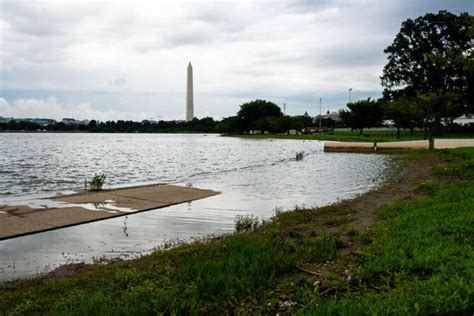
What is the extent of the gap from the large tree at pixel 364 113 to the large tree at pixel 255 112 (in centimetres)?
5941

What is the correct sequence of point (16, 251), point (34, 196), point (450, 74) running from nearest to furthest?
point (16, 251), point (34, 196), point (450, 74)

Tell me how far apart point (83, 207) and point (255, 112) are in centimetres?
13495

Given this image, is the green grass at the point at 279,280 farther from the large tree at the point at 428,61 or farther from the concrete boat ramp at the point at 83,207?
the large tree at the point at 428,61

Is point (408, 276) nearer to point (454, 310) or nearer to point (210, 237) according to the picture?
point (454, 310)

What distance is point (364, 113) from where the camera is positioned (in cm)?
8325

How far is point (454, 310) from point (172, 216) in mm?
8449

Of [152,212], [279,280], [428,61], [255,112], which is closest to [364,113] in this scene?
[428,61]

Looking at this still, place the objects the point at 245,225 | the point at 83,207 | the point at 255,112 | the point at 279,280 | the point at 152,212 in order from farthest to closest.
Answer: the point at 255,112, the point at 83,207, the point at 152,212, the point at 245,225, the point at 279,280

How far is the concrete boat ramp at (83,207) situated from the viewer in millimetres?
10062

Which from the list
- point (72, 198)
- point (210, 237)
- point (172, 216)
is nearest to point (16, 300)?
point (210, 237)

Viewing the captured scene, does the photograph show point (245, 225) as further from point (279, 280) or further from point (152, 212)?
point (279, 280)

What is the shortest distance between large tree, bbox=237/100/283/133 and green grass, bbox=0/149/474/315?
135 metres

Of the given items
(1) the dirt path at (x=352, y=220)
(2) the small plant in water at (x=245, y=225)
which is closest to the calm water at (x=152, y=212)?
(2) the small plant in water at (x=245, y=225)

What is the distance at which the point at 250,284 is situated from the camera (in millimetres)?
5441
